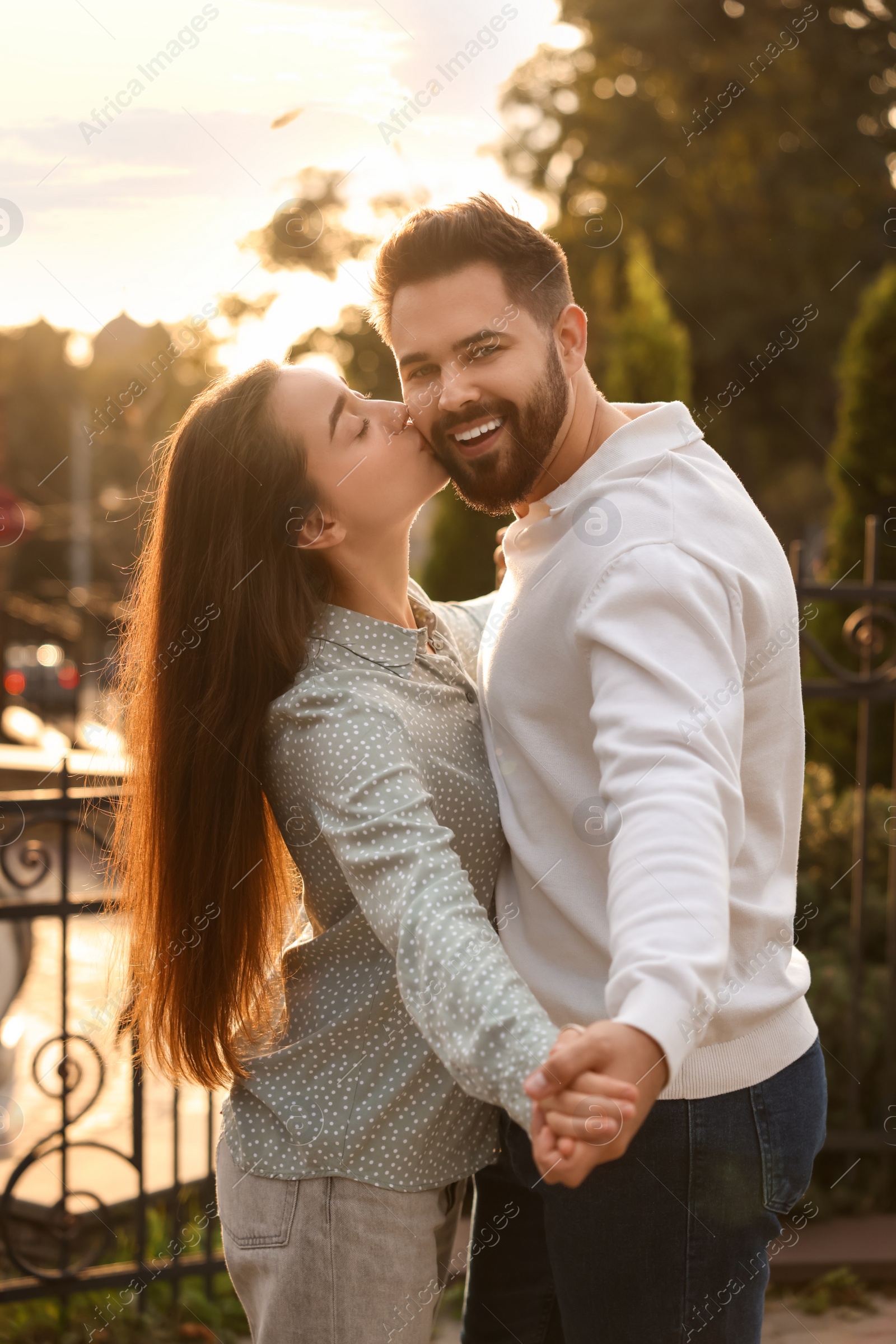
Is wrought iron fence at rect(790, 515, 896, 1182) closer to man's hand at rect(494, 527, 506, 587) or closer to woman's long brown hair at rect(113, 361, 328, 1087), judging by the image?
man's hand at rect(494, 527, 506, 587)

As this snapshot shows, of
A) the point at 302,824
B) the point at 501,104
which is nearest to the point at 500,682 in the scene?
the point at 302,824

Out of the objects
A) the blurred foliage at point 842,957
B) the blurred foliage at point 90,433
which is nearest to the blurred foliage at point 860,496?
the blurred foliage at point 842,957

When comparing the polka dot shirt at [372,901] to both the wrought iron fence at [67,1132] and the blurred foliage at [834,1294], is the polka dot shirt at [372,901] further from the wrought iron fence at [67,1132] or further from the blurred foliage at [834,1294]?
the blurred foliage at [834,1294]

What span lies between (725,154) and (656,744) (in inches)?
761

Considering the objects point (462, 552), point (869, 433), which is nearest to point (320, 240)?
point (462, 552)

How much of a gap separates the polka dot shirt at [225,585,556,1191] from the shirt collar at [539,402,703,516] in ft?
1.11

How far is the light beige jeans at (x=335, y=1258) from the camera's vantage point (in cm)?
166

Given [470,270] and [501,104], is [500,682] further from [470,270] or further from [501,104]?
[501,104]

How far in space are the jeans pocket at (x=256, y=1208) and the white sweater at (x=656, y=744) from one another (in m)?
0.47

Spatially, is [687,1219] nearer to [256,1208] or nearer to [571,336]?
[256,1208]

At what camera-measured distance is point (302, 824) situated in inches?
68.2

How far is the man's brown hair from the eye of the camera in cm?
183

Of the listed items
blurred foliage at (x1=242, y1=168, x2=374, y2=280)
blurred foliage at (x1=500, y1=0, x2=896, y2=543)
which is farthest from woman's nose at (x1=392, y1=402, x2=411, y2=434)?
blurred foliage at (x1=500, y1=0, x2=896, y2=543)

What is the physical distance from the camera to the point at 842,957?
4.14 metres
